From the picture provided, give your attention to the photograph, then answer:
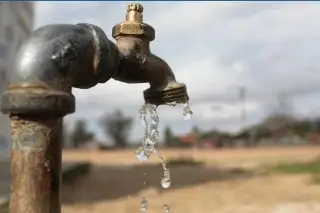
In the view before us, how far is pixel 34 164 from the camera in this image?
130cm

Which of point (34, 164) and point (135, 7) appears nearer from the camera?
point (34, 164)

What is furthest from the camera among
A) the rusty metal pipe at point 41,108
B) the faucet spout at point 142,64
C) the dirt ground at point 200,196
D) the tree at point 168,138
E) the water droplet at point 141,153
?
the tree at point 168,138

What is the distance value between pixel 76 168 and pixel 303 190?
5277mm

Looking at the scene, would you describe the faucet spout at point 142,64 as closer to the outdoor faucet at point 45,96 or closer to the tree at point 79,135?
the outdoor faucet at point 45,96

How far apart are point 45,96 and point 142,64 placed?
44cm

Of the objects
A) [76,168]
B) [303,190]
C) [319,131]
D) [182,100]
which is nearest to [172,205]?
[303,190]

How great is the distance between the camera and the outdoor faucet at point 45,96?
4.27 feet

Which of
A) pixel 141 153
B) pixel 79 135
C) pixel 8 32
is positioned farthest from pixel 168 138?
pixel 141 153

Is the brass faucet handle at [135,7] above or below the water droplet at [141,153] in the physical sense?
above

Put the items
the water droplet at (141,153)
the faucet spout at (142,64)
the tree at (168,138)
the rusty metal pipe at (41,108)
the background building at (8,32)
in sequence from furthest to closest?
1. the tree at (168,138)
2. the background building at (8,32)
3. the water droplet at (141,153)
4. the faucet spout at (142,64)
5. the rusty metal pipe at (41,108)

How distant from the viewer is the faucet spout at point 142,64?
1.65 m

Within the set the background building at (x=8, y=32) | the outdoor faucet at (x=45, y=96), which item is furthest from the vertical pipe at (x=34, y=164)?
the background building at (x=8, y=32)

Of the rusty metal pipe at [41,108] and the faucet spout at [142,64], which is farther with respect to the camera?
the faucet spout at [142,64]

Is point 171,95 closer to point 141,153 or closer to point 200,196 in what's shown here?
point 141,153
